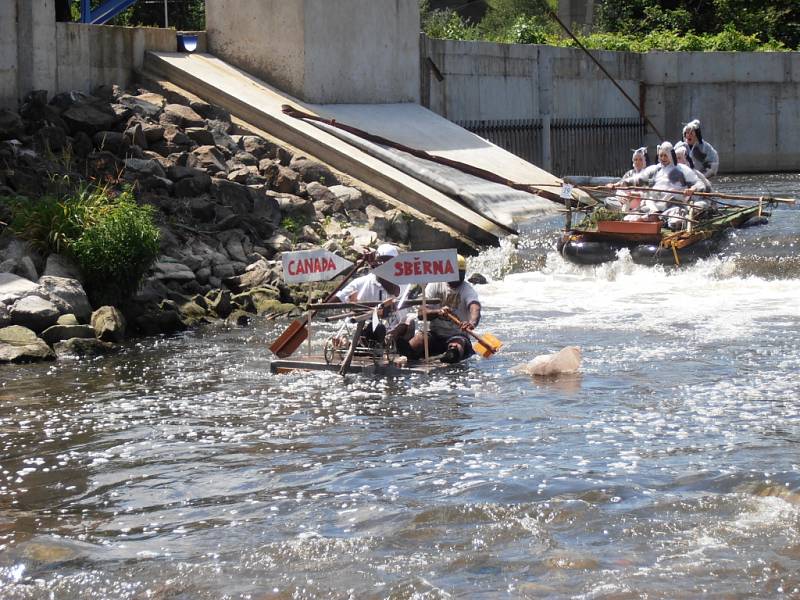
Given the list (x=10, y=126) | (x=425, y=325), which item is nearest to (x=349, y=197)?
(x=10, y=126)

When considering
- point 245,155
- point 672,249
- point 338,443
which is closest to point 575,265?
point 672,249

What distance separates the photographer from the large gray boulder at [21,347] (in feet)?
41.6

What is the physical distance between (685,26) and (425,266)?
1214 inches

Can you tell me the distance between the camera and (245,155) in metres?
20.4

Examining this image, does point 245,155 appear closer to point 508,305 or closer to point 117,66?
point 117,66

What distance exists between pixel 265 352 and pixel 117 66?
36.7 feet

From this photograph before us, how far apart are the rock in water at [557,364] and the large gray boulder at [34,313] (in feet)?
18.0

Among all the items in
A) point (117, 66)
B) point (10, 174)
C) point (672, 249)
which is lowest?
point (672, 249)

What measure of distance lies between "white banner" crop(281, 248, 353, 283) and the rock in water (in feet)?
6.88

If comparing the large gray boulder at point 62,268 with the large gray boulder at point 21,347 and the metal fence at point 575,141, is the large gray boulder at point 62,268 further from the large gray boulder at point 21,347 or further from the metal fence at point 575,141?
the metal fence at point 575,141

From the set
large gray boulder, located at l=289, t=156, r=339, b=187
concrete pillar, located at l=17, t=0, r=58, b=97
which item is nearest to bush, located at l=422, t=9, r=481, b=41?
large gray boulder, located at l=289, t=156, r=339, b=187

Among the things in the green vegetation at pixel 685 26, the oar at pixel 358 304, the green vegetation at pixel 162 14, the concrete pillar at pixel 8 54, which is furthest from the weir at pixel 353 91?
the green vegetation at pixel 685 26

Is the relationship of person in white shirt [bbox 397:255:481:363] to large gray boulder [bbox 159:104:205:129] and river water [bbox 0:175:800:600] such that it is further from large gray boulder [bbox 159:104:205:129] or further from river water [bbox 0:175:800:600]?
large gray boulder [bbox 159:104:205:129]

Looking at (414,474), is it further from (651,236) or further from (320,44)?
(320,44)
